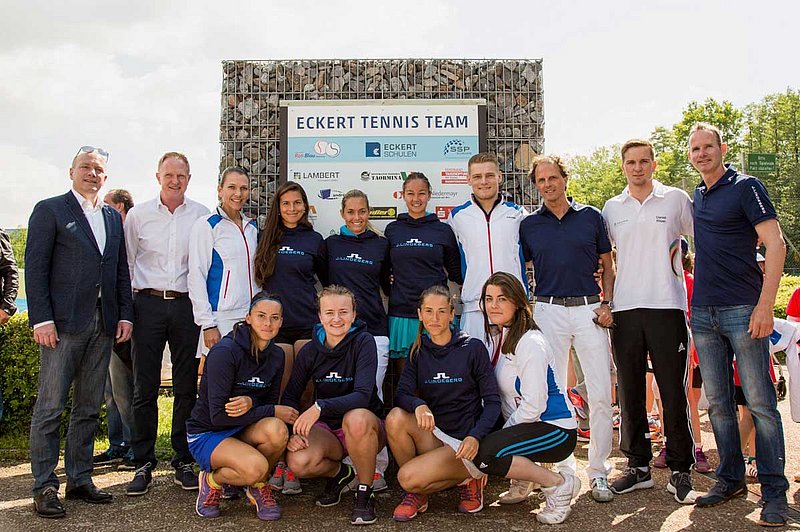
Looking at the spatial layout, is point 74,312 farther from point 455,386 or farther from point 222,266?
point 455,386

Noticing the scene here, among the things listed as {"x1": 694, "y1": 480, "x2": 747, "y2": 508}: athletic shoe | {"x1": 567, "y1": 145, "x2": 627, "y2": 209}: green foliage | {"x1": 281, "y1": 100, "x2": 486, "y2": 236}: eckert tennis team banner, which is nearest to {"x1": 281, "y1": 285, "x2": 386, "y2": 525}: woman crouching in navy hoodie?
{"x1": 281, "y1": 100, "x2": 486, "y2": 236}: eckert tennis team banner

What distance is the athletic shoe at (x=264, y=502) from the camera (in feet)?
12.7

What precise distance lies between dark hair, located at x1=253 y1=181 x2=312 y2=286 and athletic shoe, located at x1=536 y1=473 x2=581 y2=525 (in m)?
2.34

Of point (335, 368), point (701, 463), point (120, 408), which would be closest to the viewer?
point (335, 368)

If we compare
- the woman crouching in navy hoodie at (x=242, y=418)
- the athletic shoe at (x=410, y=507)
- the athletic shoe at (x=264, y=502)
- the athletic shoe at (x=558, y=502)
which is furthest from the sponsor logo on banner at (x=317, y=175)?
the athletic shoe at (x=558, y=502)

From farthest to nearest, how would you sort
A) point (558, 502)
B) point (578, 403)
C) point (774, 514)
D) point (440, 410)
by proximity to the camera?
→ point (578, 403), point (440, 410), point (558, 502), point (774, 514)

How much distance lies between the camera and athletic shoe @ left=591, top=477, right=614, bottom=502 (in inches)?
163

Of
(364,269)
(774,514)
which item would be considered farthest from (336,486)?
(774,514)

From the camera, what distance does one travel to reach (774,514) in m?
3.67

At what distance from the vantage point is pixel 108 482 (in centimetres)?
469

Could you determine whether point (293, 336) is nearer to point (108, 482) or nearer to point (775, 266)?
point (108, 482)

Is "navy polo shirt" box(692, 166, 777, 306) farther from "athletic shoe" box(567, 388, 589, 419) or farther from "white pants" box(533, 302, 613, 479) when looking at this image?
"athletic shoe" box(567, 388, 589, 419)

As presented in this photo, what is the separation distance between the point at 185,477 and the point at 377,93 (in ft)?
11.6

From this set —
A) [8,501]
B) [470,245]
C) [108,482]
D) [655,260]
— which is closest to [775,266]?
[655,260]
